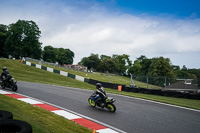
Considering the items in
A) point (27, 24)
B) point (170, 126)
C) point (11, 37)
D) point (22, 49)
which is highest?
point (27, 24)

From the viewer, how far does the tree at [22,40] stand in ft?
190

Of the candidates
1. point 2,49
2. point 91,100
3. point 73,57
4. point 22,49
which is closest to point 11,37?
point 22,49

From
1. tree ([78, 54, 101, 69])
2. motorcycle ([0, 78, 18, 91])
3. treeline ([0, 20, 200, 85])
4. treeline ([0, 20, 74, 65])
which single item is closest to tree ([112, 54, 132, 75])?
treeline ([0, 20, 200, 85])

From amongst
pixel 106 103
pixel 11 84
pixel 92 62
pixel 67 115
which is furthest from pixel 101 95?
pixel 92 62

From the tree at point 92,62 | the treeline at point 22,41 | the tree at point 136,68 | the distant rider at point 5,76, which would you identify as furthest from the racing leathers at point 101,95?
the tree at point 92,62

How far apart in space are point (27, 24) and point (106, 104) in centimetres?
5865

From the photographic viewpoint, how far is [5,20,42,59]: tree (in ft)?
190

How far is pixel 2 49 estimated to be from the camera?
6575cm

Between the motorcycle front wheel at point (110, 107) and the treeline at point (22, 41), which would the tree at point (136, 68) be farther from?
the motorcycle front wheel at point (110, 107)

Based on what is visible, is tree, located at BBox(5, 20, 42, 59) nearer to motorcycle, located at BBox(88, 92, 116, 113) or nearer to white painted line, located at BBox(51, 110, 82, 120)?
motorcycle, located at BBox(88, 92, 116, 113)

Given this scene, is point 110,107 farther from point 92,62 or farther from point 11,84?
point 92,62

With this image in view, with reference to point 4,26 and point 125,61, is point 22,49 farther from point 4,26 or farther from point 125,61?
point 125,61

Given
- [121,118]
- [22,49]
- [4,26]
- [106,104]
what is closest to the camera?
[121,118]

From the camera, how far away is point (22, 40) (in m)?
59.4
